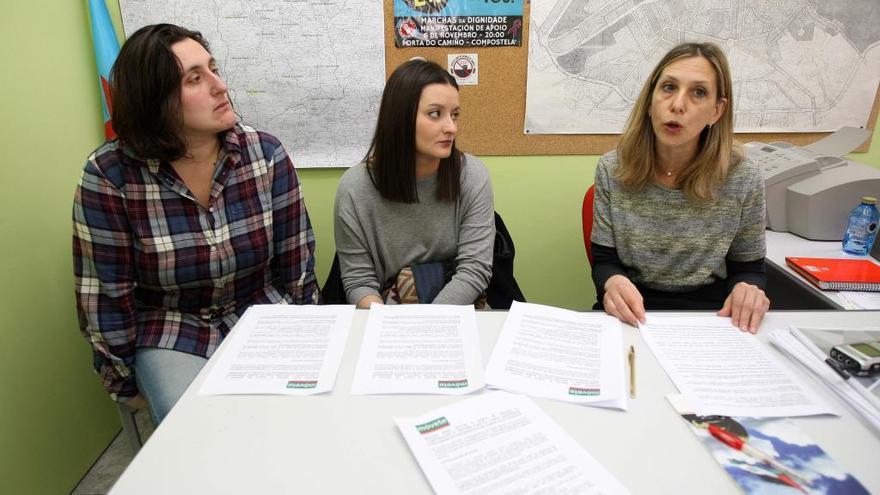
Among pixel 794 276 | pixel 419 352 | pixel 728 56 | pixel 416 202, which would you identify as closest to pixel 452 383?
pixel 419 352

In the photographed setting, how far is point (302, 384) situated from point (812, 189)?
178cm

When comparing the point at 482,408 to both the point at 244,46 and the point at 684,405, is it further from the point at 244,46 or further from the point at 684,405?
the point at 244,46

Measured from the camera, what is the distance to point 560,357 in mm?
963

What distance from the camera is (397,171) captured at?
1.53 m

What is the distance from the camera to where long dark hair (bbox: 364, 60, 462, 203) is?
1490mm

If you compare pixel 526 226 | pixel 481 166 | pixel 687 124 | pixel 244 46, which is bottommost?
pixel 526 226

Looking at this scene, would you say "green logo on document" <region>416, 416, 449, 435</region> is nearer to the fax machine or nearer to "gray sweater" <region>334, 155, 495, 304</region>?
"gray sweater" <region>334, 155, 495, 304</region>

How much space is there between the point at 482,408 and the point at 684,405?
33 centimetres

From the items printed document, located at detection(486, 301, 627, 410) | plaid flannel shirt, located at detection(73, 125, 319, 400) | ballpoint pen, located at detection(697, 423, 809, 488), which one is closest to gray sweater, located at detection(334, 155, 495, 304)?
plaid flannel shirt, located at detection(73, 125, 319, 400)

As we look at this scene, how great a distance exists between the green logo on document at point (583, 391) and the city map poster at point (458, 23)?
1.54 m

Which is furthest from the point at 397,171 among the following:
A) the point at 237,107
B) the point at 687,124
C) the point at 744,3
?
the point at 744,3

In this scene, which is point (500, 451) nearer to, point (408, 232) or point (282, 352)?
Result: point (282, 352)

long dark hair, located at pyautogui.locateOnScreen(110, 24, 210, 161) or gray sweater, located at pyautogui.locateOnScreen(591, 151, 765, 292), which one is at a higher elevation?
long dark hair, located at pyautogui.locateOnScreen(110, 24, 210, 161)

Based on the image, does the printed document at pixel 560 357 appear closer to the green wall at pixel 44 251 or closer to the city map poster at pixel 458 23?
the city map poster at pixel 458 23
